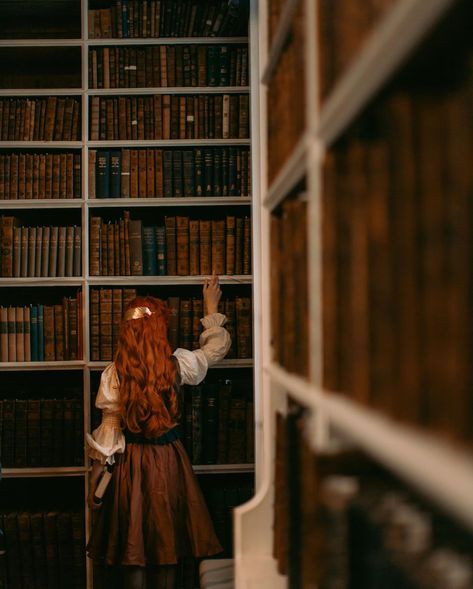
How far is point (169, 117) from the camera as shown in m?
3.73

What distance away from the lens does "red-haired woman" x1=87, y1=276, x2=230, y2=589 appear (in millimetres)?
3166

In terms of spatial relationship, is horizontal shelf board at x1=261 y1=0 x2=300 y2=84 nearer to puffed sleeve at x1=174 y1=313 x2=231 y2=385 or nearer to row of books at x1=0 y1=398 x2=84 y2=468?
puffed sleeve at x1=174 y1=313 x2=231 y2=385

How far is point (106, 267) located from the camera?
145 inches

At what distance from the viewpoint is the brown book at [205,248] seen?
3.70 metres

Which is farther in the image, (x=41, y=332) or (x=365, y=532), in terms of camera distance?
(x=41, y=332)

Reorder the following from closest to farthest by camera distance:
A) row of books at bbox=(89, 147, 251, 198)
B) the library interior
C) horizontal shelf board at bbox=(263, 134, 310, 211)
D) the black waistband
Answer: the library interior
horizontal shelf board at bbox=(263, 134, 310, 211)
the black waistband
row of books at bbox=(89, 147, 251, 198)

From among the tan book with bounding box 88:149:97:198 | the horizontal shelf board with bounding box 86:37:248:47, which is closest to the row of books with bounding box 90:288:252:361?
the tan book with bounding box 88:149:97:198

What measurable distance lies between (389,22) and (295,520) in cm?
94

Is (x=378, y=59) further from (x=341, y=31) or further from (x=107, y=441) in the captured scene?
(x=107, y=441)

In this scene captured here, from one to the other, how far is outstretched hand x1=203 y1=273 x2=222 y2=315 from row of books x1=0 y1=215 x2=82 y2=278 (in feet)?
1.96

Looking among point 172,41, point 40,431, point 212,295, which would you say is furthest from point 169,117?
point 40,431

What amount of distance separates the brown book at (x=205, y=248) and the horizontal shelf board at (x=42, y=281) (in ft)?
1.84

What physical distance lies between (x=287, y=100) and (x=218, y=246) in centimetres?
211

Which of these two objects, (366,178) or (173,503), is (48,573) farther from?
(366,178)
